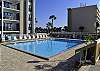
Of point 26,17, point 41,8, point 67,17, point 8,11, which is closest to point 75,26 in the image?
point 67,17

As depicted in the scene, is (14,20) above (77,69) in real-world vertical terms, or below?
above

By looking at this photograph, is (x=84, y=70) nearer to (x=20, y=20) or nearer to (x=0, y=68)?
(x=0, y=68)

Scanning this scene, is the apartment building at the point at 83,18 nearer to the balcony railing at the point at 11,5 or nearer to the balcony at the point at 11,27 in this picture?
the balcony railing at the point at 11,5

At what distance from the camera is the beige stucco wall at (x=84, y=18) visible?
168 feet

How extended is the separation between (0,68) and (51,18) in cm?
5699

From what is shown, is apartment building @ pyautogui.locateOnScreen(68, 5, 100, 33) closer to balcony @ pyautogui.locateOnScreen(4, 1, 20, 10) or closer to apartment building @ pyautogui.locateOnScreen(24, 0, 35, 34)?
apartment building @ pyautogui.locateOnScreen(24, 0, 35, 34)

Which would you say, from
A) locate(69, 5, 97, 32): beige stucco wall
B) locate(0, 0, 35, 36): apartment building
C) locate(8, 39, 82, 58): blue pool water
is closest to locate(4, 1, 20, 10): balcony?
locate(0, 0, 35, 36): apartment building

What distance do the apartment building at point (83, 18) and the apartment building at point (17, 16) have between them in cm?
2303

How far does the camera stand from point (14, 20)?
30.9 metres

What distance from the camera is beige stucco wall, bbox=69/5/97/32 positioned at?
5128 cm

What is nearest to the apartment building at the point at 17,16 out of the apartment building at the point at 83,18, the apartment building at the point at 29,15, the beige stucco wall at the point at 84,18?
the apartment building at the point at 29,15

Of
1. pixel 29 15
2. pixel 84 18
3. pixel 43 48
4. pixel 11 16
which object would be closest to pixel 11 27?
pixel 11 16

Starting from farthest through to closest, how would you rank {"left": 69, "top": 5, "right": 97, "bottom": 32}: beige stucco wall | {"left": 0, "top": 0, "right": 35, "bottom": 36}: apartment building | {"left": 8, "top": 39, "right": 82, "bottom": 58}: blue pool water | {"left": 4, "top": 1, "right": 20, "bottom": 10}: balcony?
{"left": 69, "top": 5, "right": 97, "bottom": 32}: beige stucco wall
{"left": 4, "top": 1, "right": 20, "bottom": 10}: balcony
{"left": 0, "top": 0, "right": 35, "bottom": 36}: apartment building
{"left": 8, "top": 39, "right": 82, "bottom": 58}: blue pool water

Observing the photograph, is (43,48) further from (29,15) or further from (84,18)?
(84,18)
